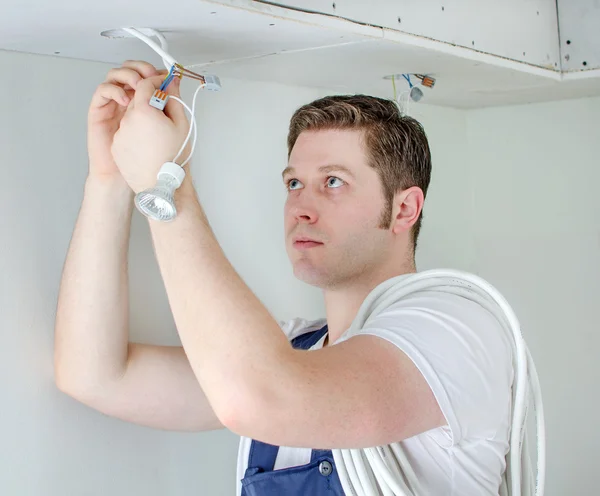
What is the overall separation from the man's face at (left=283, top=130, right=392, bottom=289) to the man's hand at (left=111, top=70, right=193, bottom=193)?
41 centimetres

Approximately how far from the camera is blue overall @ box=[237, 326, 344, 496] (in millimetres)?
1425

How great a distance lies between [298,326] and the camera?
71.1 inches

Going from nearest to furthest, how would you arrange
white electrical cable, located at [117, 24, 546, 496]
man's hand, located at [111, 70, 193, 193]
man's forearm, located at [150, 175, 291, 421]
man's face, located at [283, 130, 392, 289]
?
man's forearm, located at [150, 175, 291, 421]
man's hand, located at [111, 70, 193, 193]
white electrical cable, located at [117, 24, 546, 496]
man's face, located at [283, 130, 392, 289]

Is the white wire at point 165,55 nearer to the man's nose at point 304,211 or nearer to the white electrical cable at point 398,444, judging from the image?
the white electrical cable at point 398,444

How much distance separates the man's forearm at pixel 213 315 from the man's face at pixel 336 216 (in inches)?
16.2

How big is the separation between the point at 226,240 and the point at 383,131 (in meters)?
0.44

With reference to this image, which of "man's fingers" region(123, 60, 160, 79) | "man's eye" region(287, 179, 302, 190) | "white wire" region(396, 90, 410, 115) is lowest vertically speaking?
"man's eye" region(287, 179, 302, 190)

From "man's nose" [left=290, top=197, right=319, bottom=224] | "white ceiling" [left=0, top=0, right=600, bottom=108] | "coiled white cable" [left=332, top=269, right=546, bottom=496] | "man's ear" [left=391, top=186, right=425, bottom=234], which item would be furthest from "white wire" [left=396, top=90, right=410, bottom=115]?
"coiled white cable" [left=332, top=269, right=546, bottom=496]

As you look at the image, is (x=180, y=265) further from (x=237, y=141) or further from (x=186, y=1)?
(x=237, y=141)

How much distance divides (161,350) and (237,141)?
1.72 ft

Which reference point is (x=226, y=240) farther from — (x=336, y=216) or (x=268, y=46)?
(x=268, y=46)

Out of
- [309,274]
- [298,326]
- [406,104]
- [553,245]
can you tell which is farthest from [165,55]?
[553,245]

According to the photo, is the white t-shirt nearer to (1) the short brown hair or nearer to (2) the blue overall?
(2) the blue overall

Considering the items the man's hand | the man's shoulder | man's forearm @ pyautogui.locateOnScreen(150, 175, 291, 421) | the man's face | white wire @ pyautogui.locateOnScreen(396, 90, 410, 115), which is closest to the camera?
man's forearm @ pyautogui.locateOnScreen(150, 175, 291, 421)
